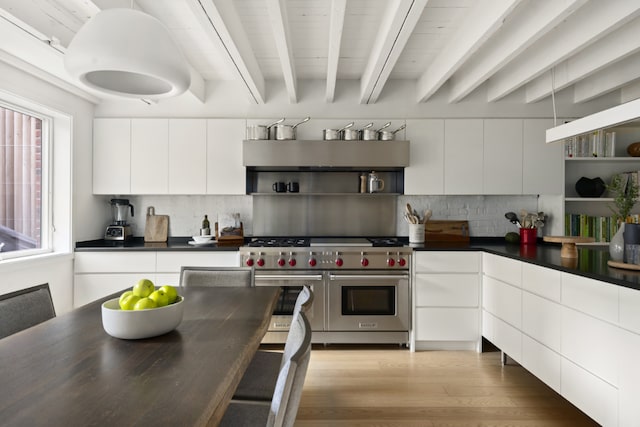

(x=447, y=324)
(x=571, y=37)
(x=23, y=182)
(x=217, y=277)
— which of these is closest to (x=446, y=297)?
(x=447, y=324)

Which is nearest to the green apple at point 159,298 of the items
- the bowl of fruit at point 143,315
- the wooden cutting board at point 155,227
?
the bowl of fruit at point 143,315

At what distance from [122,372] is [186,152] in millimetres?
2946

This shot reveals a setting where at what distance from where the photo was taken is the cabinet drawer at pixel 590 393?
72.1 inches

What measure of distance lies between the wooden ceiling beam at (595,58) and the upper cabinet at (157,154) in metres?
2.97

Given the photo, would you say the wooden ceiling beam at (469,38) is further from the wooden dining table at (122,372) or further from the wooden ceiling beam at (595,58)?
the wooden dining table at (122,372)

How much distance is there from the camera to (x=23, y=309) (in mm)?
1720

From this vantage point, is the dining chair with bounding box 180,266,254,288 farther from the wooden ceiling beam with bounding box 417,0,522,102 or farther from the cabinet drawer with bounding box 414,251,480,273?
the wooden ceiling beam with bounding box 417,0,522,102

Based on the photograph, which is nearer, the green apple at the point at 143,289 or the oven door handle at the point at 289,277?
the green apple at the point at 143,289

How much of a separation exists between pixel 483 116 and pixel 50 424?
13.1ft

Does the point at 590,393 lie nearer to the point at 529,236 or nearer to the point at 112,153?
the point at 529,236

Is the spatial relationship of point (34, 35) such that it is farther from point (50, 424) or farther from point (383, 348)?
point (383, 348)

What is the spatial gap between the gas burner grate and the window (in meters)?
1.85

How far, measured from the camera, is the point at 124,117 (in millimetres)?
3779

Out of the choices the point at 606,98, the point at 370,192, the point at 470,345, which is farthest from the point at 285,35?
the point at 606,98
